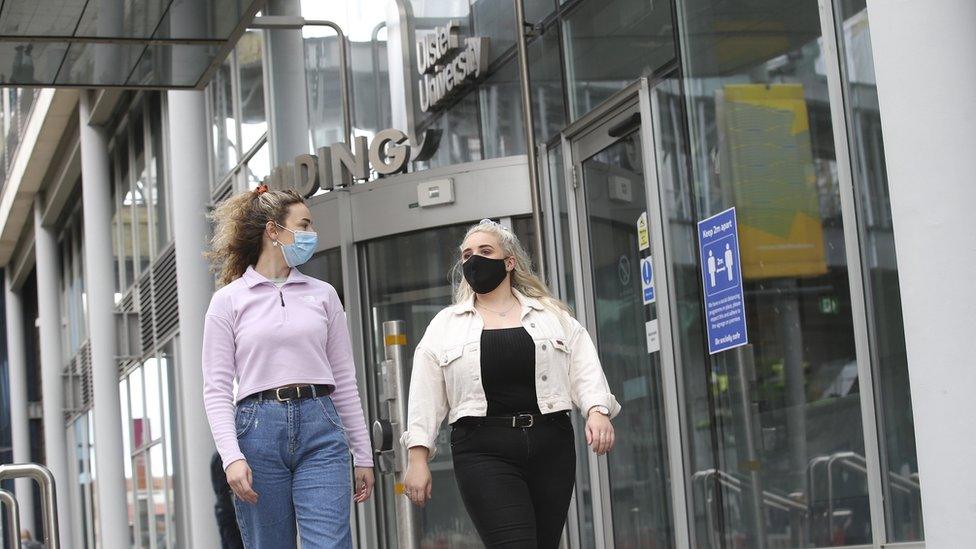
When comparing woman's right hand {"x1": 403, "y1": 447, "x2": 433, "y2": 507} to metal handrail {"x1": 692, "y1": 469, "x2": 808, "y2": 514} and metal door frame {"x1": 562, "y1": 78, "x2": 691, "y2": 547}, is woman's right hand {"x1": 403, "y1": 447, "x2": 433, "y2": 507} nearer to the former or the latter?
metal handrail {"x1": 692, "y1": 469, "x2": 808, "y2": 514}

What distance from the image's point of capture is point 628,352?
9250 mm

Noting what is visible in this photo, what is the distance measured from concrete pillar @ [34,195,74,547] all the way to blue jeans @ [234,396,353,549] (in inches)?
1041

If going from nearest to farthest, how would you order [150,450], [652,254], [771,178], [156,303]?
[771,178]
[652,254]
[156,303]
[150,450]

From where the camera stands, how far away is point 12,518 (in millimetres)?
6984

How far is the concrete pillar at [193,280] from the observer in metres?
15.0

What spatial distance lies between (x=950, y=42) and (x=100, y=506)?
1937cm

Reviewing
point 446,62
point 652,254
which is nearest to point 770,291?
point 652,254

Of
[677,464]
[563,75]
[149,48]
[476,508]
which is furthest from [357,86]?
[476,508]

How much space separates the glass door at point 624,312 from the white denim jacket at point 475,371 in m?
3.51

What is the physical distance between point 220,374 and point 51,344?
89.4 ft

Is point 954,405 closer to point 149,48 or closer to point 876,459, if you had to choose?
point 876,459

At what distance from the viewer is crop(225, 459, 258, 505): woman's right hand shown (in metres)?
4.88

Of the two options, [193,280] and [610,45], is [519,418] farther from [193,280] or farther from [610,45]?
[193,280]

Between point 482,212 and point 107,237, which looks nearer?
point 482,212
